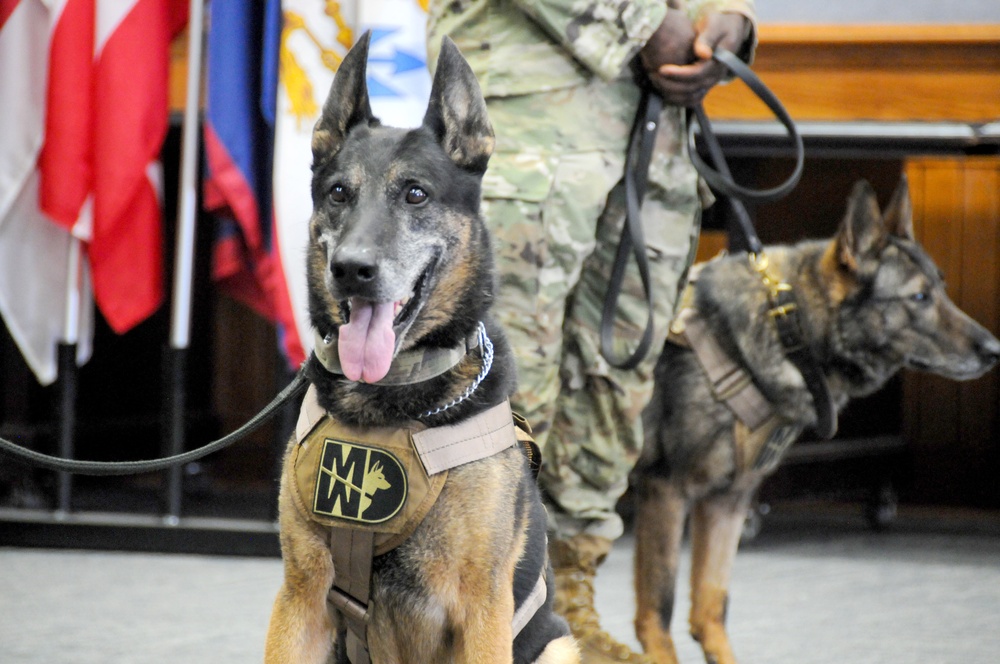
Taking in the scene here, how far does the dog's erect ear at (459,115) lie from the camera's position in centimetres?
160

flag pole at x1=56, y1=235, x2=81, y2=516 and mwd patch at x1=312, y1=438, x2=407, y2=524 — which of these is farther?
flag pole at x1=56, y1=235, x2=81, y2=516

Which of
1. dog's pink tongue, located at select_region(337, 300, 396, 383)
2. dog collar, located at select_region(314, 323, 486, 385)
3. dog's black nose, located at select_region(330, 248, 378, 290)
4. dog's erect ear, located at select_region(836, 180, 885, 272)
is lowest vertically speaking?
dog's erect ear, located at select_region(836, 180, 885, 272)

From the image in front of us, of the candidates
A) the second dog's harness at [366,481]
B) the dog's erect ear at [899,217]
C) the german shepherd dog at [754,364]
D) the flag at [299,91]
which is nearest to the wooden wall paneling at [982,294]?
the german shepherd dog at [754,364]

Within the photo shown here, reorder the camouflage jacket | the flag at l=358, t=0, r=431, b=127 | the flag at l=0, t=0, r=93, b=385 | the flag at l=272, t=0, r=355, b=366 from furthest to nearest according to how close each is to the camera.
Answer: the flag at l=0, t=0, r=93, b=385 → the flag at l=272, t=0, r=355, b=366 → the flag at l=358, t=0, r=431, b=127 → the camouflage jacket

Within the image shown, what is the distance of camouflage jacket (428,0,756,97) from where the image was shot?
6.64 ft

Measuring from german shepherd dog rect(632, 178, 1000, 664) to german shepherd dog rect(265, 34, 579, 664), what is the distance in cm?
86

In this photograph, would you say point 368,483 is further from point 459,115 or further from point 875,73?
point 875,73

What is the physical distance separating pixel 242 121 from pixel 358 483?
2471mm

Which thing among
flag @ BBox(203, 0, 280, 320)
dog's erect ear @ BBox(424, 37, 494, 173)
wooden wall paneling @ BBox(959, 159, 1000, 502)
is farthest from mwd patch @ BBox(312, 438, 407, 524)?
wooden wall paneling @ BBox(959, 159, 1000, 502)

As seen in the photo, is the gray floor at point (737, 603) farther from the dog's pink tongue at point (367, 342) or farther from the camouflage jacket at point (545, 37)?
the camouflage jacket at point (545, 37)

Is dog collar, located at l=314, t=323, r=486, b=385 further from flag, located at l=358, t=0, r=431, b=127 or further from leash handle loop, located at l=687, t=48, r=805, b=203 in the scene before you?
flag, located at l=358, t=0, r=431, b=127

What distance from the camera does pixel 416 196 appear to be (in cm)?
155

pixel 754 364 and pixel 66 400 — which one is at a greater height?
pixel 754 364

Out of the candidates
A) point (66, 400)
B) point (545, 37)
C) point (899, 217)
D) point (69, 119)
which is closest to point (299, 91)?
point (69, 119)
